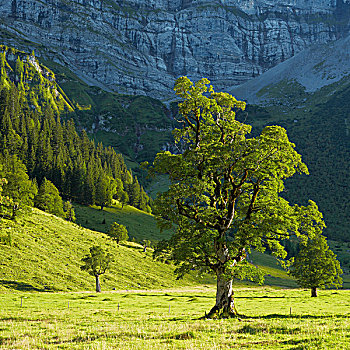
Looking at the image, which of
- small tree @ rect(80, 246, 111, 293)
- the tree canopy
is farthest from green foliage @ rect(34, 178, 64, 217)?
the tree canopy

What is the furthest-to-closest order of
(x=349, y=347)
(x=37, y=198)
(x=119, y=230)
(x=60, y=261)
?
(x=37, y=198), (x=119, y=230), (x=60, y=261), (x=349, y=347)

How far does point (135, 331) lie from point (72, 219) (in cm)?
11505

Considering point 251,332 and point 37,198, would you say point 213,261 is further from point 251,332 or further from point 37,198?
point 37,198

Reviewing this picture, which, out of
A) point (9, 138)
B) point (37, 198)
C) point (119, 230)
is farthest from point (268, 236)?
point (9, 138)

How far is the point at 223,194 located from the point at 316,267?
171 ft

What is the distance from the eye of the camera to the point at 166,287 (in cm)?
8394

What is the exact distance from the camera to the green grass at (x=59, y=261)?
62.6 metres

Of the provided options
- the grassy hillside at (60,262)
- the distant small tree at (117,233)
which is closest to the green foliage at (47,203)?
the grassy hillside at (60,262)

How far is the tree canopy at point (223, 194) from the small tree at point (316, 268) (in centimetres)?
4742

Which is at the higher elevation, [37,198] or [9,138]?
[9,138]

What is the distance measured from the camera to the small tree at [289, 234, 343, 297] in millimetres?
67375

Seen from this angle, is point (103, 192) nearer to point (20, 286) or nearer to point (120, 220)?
point (120, 220)

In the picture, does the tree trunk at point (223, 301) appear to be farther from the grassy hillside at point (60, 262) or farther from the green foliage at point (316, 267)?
the green foliage at point (316, 267)

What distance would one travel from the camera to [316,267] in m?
68.9
